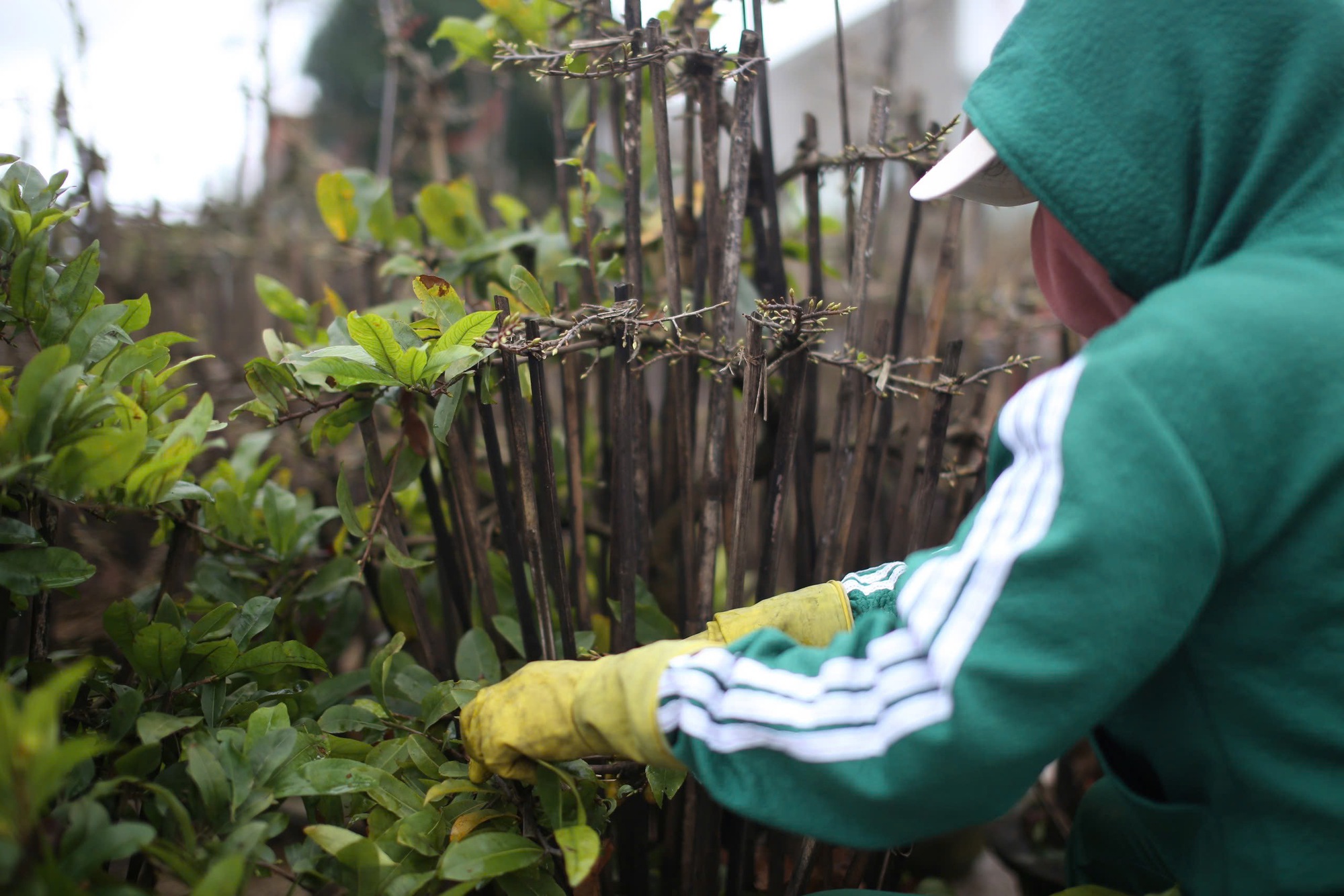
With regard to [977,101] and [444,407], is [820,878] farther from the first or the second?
[977,101]

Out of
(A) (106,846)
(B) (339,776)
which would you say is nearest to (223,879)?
(A) (106,846)

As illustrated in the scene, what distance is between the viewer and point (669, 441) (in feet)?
4.80

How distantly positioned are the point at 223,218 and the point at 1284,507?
4276 mm

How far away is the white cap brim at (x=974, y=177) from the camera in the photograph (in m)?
0.81

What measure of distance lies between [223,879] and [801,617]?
0.59 meters

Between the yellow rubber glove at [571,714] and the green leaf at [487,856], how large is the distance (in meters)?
0.07

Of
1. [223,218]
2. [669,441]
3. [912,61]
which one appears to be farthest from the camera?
[912,61]

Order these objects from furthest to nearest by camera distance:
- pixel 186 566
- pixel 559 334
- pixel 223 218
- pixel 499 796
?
pixel 223 218
pixel 186 566
pixel 559 334
pixel 499 796

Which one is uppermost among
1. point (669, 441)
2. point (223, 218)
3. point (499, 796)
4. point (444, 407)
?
point (223, 218)

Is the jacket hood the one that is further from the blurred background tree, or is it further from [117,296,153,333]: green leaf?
the blurred background tree

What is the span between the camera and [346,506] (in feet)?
3.36

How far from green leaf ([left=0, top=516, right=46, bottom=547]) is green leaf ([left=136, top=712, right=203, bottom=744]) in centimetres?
22

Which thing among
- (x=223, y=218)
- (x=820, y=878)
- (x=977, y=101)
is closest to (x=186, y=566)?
(x=820, y=878)

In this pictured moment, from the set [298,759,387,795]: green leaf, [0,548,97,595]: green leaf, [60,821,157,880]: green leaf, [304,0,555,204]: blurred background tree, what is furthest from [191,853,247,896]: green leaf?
[304,0,555,204]: blurred background tree
